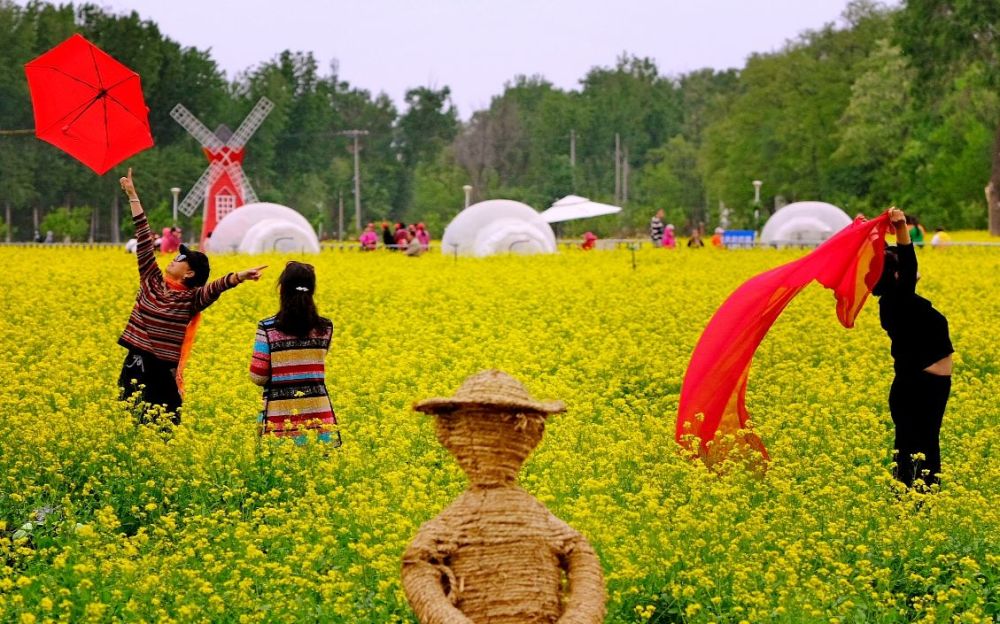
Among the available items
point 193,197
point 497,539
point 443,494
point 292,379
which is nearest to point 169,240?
point 193,197

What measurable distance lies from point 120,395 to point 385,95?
100 metres

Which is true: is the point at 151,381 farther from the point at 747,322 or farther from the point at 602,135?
the point at 602,135

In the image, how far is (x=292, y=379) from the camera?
27.9ft

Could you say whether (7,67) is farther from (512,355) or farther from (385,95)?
(512,355)

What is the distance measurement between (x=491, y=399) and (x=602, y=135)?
92.2m

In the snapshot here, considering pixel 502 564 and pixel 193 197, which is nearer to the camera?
pixel 502 564

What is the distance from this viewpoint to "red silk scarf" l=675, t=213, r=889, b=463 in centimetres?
886

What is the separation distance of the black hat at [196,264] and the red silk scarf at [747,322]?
9.59 feet

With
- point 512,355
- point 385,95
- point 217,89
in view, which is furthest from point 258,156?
point 512,355

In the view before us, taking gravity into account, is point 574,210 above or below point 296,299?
above

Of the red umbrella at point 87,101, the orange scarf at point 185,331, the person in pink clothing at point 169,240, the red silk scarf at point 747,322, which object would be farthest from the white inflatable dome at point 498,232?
the red silk scarf at point 747,322

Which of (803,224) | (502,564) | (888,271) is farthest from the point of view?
(803,224)

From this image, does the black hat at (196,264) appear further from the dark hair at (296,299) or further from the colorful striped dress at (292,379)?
the dark hair at (296,299)

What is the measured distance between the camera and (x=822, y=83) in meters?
65.2
